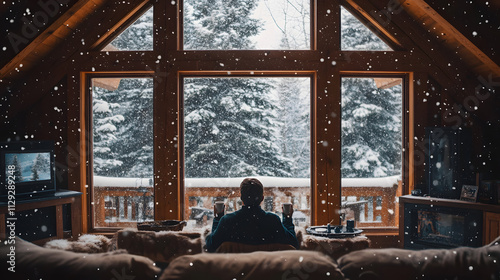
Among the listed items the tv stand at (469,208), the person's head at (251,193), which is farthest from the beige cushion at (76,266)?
the tv stand at (469,208)

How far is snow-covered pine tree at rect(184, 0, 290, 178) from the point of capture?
14.5 ft

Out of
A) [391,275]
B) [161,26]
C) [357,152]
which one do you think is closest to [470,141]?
[357,152]

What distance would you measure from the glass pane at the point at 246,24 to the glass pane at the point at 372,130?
87 cm

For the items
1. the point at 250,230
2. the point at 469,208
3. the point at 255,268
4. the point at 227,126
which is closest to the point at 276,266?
Answer: the point at 255,268

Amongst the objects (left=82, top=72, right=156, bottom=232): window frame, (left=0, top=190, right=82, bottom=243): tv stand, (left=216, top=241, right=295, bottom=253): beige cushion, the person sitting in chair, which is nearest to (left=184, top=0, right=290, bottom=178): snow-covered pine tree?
(left=82, top=72, right=156, bottom=232): window frame

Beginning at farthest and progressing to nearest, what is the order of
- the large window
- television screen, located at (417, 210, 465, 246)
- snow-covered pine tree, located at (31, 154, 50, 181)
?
the large window < snow-covered pine tree, located at (31, 154, 50, 181) < television screen, located at (417, 210, 465, 246)

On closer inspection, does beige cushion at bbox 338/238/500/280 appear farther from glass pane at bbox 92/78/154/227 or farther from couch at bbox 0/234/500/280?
glass pane at bbox 92/78/154/227

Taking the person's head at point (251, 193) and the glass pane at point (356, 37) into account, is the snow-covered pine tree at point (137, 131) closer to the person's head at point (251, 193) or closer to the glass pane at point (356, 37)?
the person's head at point (251, 193)

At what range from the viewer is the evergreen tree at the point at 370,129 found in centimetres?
440

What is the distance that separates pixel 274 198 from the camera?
4.95 metres

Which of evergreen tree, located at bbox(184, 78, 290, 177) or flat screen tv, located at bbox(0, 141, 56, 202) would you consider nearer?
flat screen tv, located at bbox(0, 141, 56, 202)

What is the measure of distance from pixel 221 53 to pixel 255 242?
273cm

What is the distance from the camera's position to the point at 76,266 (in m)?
1.27

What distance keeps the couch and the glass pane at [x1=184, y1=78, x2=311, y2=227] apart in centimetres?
313
